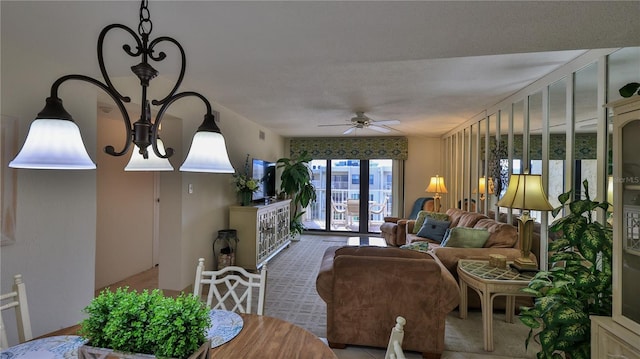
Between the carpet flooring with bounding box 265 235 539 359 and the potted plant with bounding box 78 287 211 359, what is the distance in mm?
1845

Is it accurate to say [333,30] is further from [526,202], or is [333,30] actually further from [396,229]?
[396,229]

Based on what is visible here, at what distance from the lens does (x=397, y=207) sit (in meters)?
7.00

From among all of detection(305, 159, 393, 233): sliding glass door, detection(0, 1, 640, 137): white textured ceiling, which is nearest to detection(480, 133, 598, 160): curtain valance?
detection(0, 1, 640, 137): white textured ceiling

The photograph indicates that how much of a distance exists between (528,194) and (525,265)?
651 mm

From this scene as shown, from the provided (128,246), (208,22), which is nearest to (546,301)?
(208,22)

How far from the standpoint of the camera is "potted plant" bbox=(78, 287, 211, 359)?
83 cm

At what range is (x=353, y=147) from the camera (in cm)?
700

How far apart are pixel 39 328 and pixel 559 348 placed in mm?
3159

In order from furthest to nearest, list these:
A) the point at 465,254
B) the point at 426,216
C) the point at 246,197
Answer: the point at 426,216, the point at 246,197, the point at 465,254

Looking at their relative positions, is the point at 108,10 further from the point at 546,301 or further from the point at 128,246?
the point at 128,246

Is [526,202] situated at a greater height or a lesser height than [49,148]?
lesser

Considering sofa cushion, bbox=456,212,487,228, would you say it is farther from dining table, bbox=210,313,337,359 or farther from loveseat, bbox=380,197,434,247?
dining table, bbox=210,313,337,359

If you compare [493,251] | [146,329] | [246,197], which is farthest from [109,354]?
[246,197]

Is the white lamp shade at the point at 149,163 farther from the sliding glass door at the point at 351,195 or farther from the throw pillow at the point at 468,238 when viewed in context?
the sliding glass door at the point at 351,195
